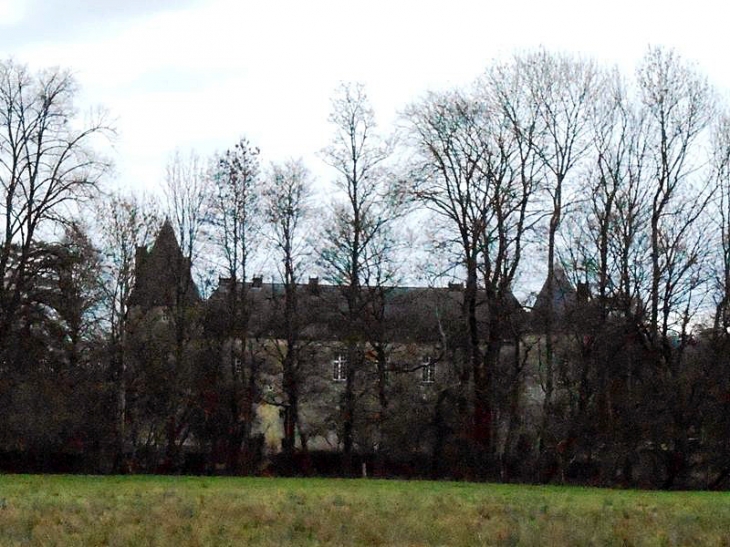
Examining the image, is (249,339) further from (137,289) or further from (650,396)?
(650,396)

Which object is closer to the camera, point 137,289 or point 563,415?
point 563,415

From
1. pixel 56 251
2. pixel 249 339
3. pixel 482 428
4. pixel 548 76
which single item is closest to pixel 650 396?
pixel 482 428

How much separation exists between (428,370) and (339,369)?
21.8 feet

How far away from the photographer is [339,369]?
178ft

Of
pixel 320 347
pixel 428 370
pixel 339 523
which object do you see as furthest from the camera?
pixel 320 347

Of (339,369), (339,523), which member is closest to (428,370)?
(339,369)

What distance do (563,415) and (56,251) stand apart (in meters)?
20.5

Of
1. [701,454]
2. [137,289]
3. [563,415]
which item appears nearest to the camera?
[701,454]

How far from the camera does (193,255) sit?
53719mm

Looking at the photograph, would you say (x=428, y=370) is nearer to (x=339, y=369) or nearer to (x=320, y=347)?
(x=320, y=347)

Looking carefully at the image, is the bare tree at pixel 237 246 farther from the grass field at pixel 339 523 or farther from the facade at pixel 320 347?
the grass field at pixel 339 523

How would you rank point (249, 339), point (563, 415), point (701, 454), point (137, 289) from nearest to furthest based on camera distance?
point (701, 454) < point (563, 415) < point (137, 289) < point (249, 339)

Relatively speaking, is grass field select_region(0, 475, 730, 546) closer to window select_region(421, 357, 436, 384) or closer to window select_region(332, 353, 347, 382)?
window select_region(421, 357, 436, 384)

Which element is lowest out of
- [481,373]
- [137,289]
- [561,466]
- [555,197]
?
[561,466]
